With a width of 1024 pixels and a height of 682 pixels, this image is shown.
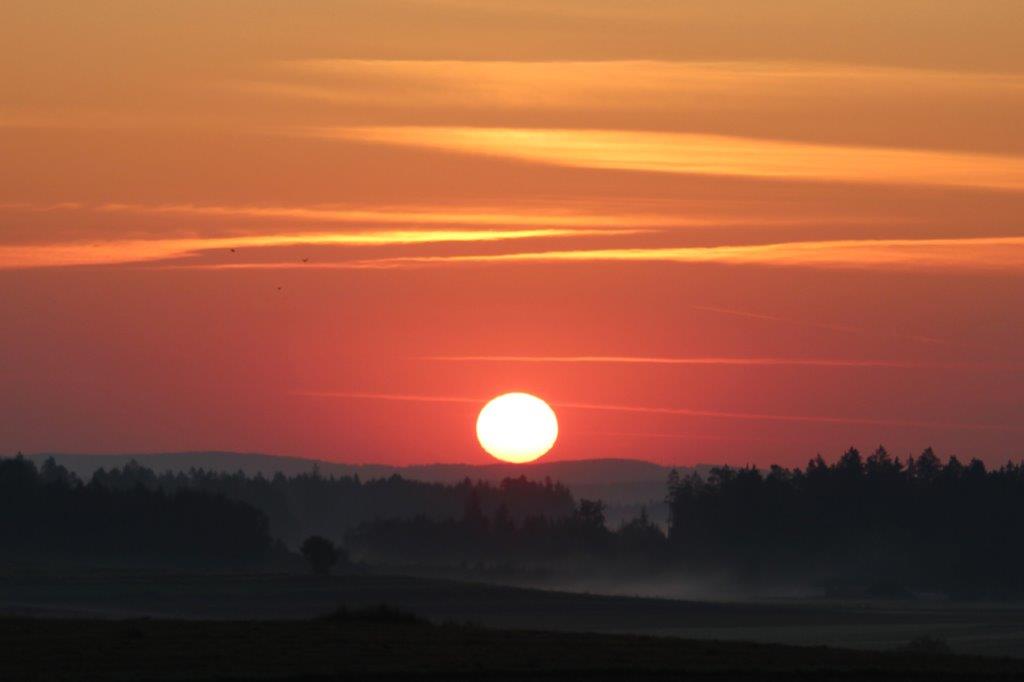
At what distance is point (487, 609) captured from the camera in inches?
5512

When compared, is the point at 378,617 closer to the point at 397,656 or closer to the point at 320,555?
the point at 397,656

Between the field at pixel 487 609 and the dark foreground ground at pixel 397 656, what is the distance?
139ft

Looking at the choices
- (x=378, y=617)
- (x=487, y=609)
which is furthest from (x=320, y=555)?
(x=378, y=617)

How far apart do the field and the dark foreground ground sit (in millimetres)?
42457

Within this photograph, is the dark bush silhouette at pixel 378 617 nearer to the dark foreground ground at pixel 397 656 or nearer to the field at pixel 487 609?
the dark foreground ground at pixel 397 656

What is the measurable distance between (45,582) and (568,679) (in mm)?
109982

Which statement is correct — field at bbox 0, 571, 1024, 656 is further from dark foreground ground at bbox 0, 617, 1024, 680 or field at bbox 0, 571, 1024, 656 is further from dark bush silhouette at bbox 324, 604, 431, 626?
dark foreground ground at bbox 0, 617, 1024, 680

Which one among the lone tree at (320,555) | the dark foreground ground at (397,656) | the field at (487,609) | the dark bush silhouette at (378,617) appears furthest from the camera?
the lone tree at (320,555)

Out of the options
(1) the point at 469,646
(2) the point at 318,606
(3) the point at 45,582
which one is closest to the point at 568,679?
(1) the point at 469,646

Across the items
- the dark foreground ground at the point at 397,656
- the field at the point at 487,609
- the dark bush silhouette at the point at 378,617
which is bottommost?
the dark foreground ground at the point at 397,656

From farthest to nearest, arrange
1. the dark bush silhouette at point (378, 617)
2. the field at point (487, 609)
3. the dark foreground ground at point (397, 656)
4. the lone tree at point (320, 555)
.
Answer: the lone tree at point (320, 555) → the field at point (487, 609) → the dark bush silhouette at point (378, 617) → the dark foreground ground at point (397, 656)

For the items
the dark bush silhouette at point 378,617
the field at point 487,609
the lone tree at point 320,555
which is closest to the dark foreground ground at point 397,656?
the dark bush silhouette at point 378,617

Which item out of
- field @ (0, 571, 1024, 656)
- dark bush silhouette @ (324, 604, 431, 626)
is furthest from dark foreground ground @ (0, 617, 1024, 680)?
field @ (0, 571, 1024, 656)

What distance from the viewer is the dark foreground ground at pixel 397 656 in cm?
5472
